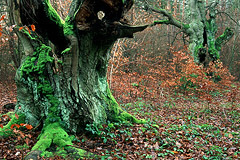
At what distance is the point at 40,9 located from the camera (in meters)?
4.00

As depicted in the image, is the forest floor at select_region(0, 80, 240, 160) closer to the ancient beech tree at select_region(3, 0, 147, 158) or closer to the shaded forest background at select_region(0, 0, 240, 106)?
Result: the ancient beech tree at select_region(3, 0, 147, 158)

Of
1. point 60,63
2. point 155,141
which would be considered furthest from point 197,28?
point 60,63

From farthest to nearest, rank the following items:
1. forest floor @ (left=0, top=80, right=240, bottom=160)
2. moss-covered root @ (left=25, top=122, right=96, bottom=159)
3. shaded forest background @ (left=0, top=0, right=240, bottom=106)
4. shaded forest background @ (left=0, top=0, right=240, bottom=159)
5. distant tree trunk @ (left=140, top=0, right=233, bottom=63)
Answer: distant tree trunk @ (left=140, top=0, right=233, bottom=63) → shaded forest background @ (left=0, top=0, right=240, bottom=106) → shaded forest background @ (left=0, top=0, right=240, bottom=159) → forest floor @ (left=0, top=80, right=240, bottom=160) → moss-covered root @ (left=25, top=122, right=96, bottom=159)

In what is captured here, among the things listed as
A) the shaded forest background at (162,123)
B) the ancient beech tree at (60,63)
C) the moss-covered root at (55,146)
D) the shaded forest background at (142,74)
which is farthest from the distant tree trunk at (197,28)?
the moss-covered root at (55,146)

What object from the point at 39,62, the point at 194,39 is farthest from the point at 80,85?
the point at 194,39

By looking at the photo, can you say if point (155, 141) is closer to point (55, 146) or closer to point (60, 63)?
point (55, 146)

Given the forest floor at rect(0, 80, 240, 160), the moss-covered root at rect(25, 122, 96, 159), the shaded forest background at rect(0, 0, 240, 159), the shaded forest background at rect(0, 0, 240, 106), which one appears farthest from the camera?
the shaded forest background at rect(0, 0, 240, 106)

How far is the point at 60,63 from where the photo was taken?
13.8 feet

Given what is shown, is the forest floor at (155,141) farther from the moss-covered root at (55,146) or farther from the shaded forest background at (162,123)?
the moss-covered root at (55,146)

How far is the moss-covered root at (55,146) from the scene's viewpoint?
354 cm

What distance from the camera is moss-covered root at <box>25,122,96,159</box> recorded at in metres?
3.54

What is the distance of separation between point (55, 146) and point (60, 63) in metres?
1.80

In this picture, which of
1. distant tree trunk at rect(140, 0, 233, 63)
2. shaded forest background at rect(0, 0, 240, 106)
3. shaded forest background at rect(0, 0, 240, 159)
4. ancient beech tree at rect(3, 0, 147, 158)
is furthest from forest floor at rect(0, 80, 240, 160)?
distant tree trunk at rect(140, 0, 233, 63)

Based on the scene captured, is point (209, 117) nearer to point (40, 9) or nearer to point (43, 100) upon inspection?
point (43, 100)
